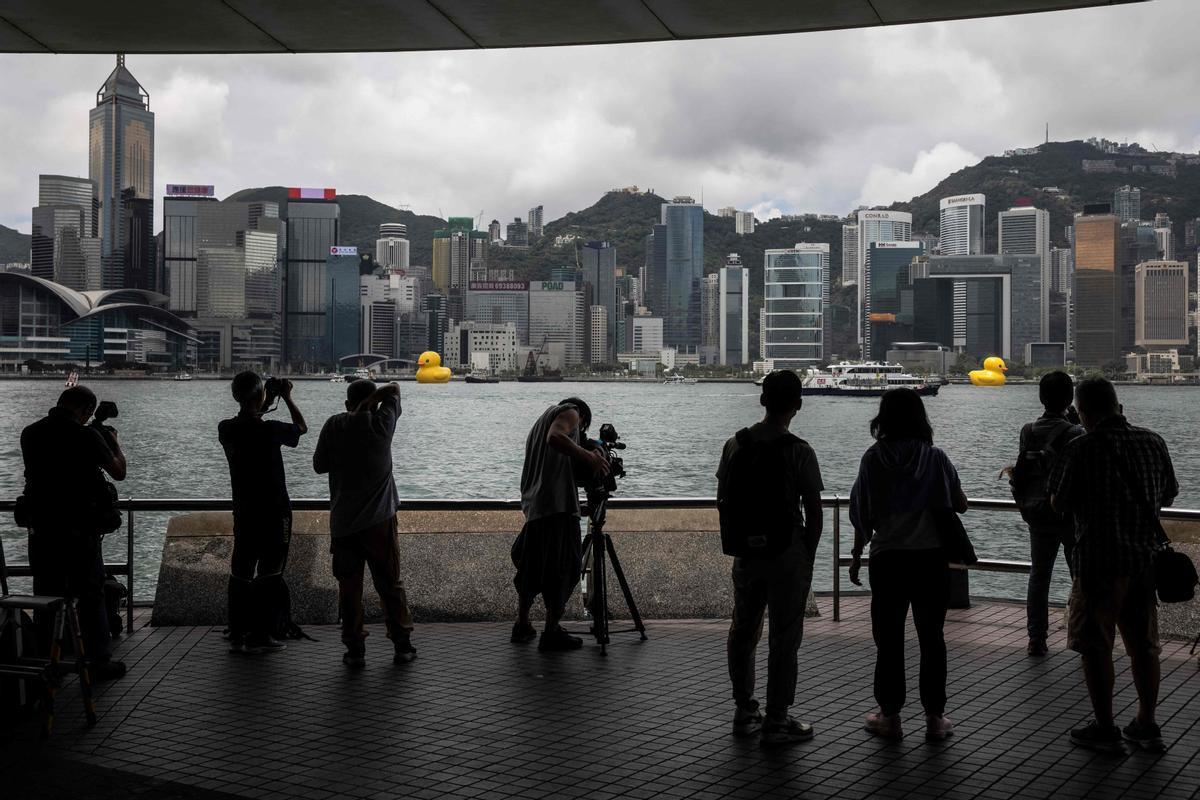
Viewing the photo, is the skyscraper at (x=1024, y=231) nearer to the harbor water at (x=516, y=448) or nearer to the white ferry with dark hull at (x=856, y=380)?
the white ferry with dark hull at (x=856, y=380)

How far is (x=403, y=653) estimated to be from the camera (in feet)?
23.4

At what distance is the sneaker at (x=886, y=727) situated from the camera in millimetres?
5441

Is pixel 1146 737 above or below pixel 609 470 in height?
below

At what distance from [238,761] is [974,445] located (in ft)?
248

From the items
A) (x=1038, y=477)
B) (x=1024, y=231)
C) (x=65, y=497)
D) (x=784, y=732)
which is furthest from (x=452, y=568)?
(x=1024, y=231)

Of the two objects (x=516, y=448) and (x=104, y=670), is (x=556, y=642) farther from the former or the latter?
(x=516, y=448)

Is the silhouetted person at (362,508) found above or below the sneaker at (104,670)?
above

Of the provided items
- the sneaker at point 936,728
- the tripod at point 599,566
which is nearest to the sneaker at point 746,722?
the sneaker at point 936,728

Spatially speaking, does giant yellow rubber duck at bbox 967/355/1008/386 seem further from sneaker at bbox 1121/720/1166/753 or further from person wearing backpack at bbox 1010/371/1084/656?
sneaker at bbox 1121/720/1166/753

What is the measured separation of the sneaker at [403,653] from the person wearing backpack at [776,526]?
252 centimetres

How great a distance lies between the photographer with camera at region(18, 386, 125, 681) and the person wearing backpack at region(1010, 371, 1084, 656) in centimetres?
512

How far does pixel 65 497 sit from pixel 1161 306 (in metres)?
164

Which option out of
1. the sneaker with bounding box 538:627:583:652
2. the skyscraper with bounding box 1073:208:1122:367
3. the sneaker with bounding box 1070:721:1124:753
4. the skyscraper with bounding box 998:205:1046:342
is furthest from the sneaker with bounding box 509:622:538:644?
the skyscraper with bounding box 998:205:1046:342

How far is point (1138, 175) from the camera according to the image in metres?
196
